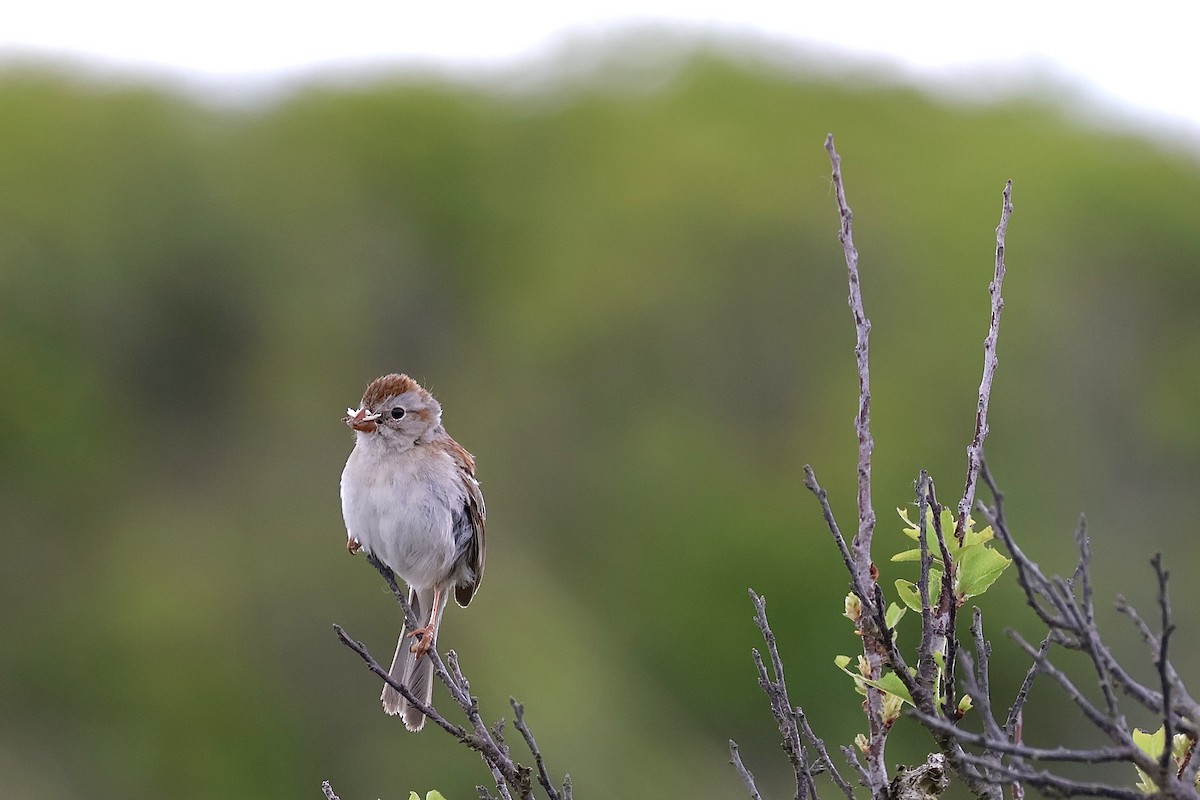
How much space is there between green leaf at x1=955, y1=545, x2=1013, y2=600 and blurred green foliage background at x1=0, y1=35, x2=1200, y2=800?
654cm

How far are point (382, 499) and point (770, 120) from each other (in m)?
10.5

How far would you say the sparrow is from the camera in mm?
4434

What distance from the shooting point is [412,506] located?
447cm

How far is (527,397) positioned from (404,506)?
23.9 feet

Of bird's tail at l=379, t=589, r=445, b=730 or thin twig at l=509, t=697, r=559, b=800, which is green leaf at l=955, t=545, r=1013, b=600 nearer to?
thin twig at l=509, t=697, r=559, b=800

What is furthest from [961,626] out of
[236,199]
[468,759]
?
[236,199]

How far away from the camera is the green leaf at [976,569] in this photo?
104 inches

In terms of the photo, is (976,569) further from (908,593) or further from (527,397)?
(527,397)

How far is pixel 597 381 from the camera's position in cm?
1170

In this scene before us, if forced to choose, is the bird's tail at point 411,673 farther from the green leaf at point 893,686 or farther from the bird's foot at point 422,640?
the green leaf at point 893,686

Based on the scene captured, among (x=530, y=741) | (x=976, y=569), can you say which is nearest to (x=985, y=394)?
(x=976, y=569)

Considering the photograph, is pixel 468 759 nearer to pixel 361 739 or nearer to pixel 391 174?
pixel 361 739

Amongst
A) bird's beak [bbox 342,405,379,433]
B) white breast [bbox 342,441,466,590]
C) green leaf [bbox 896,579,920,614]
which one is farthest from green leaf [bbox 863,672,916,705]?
bird's beak [bbox 342,405,379,433]

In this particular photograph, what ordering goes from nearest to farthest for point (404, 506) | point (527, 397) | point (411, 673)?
1. point (404, 506)
2. point (411, 673)
3. point (527, 397)
